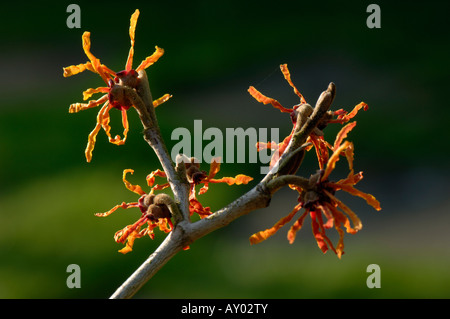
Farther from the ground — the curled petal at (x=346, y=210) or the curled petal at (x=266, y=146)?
the curled petal at (x=266, y=146)

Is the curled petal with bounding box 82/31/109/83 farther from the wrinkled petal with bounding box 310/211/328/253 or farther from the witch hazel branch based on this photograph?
the wrinkled petal with bounding box 310/211/328/253

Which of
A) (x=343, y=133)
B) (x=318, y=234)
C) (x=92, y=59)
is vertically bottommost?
(x=318, y=234)

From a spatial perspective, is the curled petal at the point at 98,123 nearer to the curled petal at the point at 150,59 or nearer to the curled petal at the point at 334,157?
the curled petal at the point at 150,59

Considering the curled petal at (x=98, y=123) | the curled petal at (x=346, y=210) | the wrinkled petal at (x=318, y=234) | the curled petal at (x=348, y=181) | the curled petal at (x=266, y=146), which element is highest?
the curled petal at (x=98, y=123)

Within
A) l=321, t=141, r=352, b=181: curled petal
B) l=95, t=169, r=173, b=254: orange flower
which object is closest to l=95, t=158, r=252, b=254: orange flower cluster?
l=95, t=169, r=173, b=254: orange flower

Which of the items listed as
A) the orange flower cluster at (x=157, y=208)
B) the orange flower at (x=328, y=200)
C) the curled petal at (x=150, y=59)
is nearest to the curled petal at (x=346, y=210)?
the orange flower at (x=328, y=200)

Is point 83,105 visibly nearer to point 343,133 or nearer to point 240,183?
point 240,183

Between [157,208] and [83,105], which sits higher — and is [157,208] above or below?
below

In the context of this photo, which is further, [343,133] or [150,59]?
[150,59]

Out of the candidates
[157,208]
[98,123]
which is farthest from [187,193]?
[98,123]

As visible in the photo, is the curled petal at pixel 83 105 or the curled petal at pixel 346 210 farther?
the curled petal at pixel 83 105

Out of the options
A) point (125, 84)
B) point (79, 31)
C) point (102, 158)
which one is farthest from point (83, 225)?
point (79, 31)
